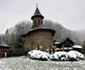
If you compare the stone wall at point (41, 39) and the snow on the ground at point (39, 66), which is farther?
the stone wall at point (41, 39)

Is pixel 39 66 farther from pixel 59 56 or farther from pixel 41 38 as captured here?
pixel 41 38

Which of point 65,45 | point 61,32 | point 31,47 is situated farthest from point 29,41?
point 61,32

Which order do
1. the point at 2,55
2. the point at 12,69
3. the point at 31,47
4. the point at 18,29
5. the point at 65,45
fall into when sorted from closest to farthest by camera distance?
1. the point at 12,69
2. the point at 2,55
3. the point at 31,47
4. the point at 65,45
5. the point at 18,29

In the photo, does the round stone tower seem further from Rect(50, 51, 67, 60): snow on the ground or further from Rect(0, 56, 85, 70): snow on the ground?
Rect(0, 56, 85, 70): snow on the ground

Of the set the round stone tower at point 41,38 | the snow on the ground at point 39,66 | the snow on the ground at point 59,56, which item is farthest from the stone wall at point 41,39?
the snow on the ground at point 39,66

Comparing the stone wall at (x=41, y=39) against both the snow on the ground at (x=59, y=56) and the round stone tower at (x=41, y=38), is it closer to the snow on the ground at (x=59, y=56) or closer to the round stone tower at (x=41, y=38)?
the round stone tower at (x=41, y=38)

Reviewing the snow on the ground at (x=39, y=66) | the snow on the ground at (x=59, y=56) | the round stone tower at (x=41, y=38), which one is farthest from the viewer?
the round stone tower at (x=41, y=38)

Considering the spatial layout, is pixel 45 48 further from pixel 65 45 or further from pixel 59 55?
pixel 65 45

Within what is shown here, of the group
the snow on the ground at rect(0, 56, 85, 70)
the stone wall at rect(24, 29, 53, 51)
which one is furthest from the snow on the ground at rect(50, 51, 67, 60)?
the stone wall at rect(24, 29, 53, 51)

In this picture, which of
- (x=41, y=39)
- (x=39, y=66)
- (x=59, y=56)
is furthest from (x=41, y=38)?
→ (x=39, y=66)

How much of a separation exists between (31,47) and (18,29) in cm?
3805

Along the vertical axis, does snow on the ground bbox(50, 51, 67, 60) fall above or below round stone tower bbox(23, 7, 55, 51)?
below

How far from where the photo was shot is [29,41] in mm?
38719

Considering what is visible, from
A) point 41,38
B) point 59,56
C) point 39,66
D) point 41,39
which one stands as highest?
point 41,38
